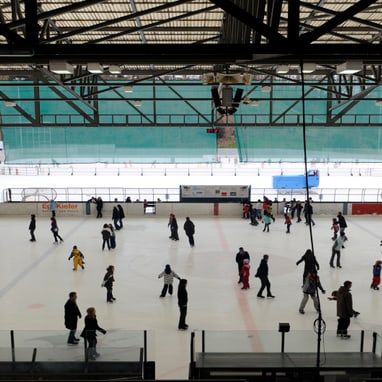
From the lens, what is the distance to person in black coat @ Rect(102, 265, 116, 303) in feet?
36.7

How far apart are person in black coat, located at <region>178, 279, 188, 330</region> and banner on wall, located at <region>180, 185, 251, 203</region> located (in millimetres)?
16402

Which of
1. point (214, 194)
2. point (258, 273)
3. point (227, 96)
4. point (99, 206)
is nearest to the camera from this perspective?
point (258, 273)

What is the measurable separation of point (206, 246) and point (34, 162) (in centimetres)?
1542

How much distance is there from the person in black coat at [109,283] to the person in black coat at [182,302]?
2.26 m

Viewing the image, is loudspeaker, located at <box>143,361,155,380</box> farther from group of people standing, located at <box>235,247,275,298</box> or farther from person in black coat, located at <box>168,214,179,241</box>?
person in black coat, located at <box>168,214,179,241</box>

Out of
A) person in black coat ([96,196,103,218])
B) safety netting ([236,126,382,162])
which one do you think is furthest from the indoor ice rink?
safety netting ([236,126,382,162])

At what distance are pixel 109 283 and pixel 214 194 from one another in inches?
606

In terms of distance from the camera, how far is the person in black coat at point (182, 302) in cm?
968

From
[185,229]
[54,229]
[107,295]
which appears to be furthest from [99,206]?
[107,295]

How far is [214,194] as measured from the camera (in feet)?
85.9

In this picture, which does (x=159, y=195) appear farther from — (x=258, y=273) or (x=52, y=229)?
(x=258, y=273)

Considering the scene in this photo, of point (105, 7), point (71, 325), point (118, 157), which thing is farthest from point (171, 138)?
point (71, 325)

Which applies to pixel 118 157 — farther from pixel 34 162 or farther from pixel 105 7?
pixel 105 7

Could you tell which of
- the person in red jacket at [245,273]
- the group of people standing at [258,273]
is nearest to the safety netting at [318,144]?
the group of people standing at [258,273]
